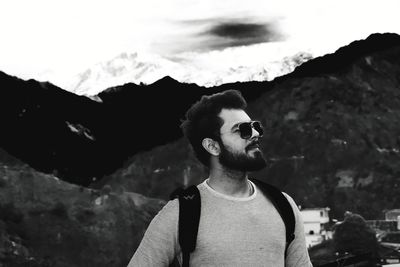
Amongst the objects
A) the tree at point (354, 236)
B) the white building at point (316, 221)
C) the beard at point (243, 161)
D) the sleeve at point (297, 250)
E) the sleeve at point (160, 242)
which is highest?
the beard at point (243, 161)

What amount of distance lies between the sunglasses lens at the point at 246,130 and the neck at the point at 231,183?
160 mm

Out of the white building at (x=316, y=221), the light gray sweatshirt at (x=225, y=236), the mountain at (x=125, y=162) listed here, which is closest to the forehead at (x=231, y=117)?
the light gray sweatshirt at (x=225, y=236)

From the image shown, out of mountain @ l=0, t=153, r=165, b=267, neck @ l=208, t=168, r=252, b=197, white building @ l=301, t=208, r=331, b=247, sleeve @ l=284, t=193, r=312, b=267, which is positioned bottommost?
mountain @ l=0, t=153, r=165, b=267

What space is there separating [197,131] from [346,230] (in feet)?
301

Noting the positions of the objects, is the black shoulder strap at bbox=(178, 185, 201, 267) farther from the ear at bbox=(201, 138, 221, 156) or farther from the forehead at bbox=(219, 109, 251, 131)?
the forehead at bbox=(219, 109, 251, 131)

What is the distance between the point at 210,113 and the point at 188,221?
51 cm

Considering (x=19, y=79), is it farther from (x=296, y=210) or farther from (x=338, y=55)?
(x=296, y=210)

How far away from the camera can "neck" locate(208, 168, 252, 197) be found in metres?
3.07

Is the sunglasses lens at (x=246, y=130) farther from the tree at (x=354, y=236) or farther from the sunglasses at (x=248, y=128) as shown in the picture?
the tree at (x=354, y=236)

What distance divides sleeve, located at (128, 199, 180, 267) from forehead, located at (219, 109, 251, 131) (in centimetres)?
45

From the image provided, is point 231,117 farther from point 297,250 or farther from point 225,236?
point 297,250

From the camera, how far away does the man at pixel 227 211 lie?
290 centimetres

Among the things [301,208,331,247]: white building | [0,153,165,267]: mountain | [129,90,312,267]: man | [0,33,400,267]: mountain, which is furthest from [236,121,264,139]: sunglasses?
[0,153,165,267]: mountain

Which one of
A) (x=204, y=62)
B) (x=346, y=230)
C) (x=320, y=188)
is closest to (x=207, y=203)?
(x=346, y=230)
